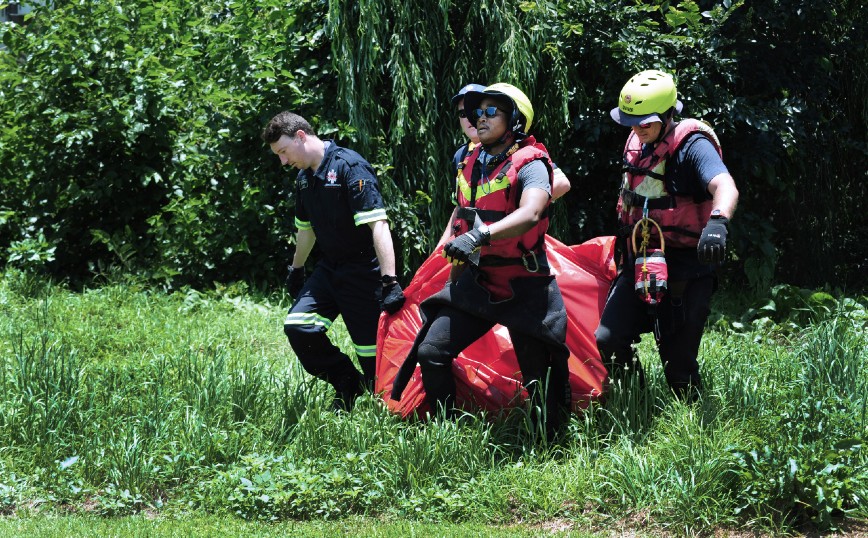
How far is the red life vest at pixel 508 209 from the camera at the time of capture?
521 cm

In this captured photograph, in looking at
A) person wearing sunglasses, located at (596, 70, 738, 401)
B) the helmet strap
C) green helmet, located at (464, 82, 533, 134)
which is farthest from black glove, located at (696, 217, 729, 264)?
green helmet, located at (464, 82, 533, 134)

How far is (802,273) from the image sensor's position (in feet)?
33.8

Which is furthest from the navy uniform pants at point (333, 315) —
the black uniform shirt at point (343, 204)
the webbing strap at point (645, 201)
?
the webbing strap at point (645, 201)

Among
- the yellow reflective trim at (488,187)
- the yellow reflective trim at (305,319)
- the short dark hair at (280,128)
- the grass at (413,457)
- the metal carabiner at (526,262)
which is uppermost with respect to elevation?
the short dark hair at (280,128)

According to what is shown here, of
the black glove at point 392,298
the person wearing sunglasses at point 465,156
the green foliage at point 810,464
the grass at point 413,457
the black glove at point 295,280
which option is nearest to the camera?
the green foliage at point 810,464

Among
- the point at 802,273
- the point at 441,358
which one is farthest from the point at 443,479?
the point at 802,273

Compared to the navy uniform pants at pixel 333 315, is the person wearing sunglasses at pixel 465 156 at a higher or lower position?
higher

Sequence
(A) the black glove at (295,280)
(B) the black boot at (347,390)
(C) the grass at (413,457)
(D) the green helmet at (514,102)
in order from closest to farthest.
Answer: (C) the grass at (413,457), (D) the green helmet at (514,102), (B) the black boot at (347,390), (A) the black glove at (295,280)

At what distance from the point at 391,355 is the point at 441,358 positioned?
25.3 inches

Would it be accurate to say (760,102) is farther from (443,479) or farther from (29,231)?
(29,231)

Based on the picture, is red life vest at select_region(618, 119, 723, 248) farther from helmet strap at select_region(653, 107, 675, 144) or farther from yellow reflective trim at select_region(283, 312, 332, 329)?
yellow reflective trim at select_region(283, 312, 332, 329)

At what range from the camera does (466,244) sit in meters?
4.84

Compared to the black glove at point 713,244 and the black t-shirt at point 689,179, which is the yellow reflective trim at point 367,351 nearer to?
the black t-shirt at point 689,179

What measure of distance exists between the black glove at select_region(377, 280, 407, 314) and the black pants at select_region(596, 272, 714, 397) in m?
1.13
